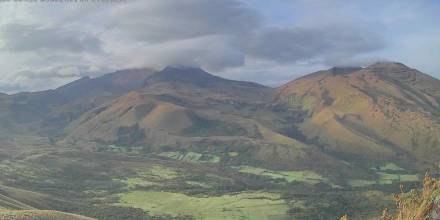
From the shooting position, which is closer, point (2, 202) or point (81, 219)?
point (81, 219)

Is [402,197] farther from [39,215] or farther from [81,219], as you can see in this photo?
[81,219]

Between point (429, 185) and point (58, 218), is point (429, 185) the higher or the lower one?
the higher one

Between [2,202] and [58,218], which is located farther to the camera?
[2,202]

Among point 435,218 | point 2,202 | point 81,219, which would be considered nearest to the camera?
point 435,218

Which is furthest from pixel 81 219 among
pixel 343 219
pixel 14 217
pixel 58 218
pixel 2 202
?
pixel 343 219

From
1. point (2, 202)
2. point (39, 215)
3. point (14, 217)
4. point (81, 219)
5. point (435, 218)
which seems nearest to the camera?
point (435, 218)

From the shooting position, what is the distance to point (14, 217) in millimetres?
129750

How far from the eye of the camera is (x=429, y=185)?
51.5 metres

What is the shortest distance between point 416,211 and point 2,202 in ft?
530

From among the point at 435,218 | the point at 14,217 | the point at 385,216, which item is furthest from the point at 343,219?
the point at 14,217

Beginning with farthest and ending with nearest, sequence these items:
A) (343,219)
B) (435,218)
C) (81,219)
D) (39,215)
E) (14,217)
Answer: (81,219) < (39,215) < (14,217) < (343,219) < (435,218)

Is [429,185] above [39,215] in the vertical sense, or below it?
above

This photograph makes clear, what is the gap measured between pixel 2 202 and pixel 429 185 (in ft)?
530

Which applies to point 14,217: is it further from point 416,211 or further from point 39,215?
point 416,211
